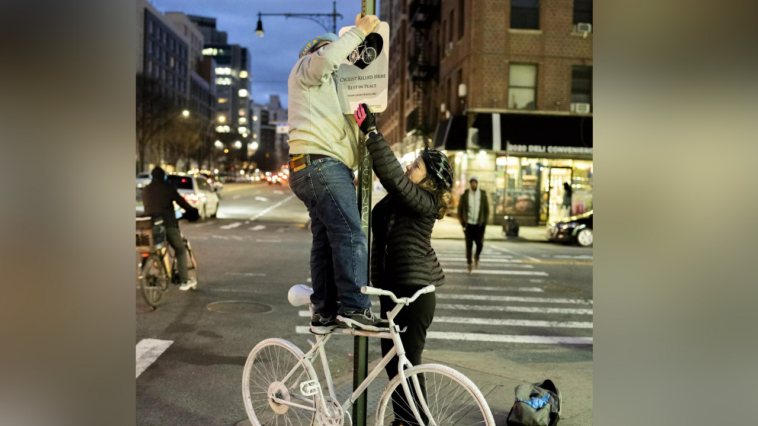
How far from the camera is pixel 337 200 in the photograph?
11.1 ft

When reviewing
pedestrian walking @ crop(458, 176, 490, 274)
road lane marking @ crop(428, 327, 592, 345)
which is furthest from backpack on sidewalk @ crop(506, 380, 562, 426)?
pedestrian walking @ crop(458, 176, 490, 274)

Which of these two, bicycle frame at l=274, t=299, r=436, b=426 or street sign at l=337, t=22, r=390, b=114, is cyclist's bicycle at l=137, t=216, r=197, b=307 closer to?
bicycle frame at l=274, t=299, r=436, b=426

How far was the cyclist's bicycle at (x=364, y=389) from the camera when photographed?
3.13 meters

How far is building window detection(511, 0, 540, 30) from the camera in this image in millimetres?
24484

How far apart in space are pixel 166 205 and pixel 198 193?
15.6m

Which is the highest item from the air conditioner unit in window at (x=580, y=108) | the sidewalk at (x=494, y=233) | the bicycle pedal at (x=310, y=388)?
the air conditioner unit in window at (x=580, y=108)

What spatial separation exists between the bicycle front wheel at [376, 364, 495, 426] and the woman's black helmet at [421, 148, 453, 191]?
1.16 m

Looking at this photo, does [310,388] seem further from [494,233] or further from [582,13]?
[582,13]

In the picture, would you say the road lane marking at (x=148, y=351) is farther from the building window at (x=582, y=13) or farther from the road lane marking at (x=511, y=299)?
the building window at (x=582, y=13)

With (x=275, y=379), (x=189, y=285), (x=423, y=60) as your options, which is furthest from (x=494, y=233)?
(x=275, y=379)

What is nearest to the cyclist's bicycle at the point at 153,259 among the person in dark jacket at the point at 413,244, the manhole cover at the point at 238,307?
the manhole cover at the point at 238,307

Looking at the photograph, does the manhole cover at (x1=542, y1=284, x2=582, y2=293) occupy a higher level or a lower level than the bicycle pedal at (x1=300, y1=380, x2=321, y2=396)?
lower
